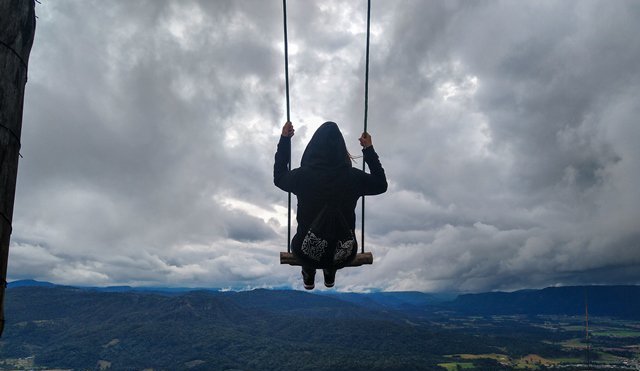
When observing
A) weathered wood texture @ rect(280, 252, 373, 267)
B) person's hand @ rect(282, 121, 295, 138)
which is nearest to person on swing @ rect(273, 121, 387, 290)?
person's hand @ rect(282, 121, 295, 138)

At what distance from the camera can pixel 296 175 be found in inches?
203

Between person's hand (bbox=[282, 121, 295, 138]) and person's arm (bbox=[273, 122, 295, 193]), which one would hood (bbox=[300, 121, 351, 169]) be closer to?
person's arm (bbox=[273, 122, 295, 193])

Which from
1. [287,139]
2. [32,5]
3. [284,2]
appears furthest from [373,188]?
[32,5]

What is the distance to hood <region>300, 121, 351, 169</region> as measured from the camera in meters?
4.96

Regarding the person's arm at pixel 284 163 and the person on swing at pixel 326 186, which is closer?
the person on swing at pixel 326 186

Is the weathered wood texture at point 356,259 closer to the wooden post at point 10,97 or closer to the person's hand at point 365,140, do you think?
the person's hand at point 365,140

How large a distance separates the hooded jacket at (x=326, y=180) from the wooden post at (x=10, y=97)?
303cm

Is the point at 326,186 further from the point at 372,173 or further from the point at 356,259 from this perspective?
the point at 356,259

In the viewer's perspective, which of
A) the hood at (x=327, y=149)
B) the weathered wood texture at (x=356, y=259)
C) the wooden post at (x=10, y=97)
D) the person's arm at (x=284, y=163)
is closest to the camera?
the wooden post at (x=10, y=97)

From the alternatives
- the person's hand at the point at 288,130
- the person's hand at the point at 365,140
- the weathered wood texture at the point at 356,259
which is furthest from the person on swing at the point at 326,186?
the weathered wood texture at the point at 356,259

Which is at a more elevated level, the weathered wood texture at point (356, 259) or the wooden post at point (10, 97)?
the wooden post at point (10, 97)

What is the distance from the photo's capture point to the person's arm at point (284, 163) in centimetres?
527

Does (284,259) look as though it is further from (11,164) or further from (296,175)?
(11,164)

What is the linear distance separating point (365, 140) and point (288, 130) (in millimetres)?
971
